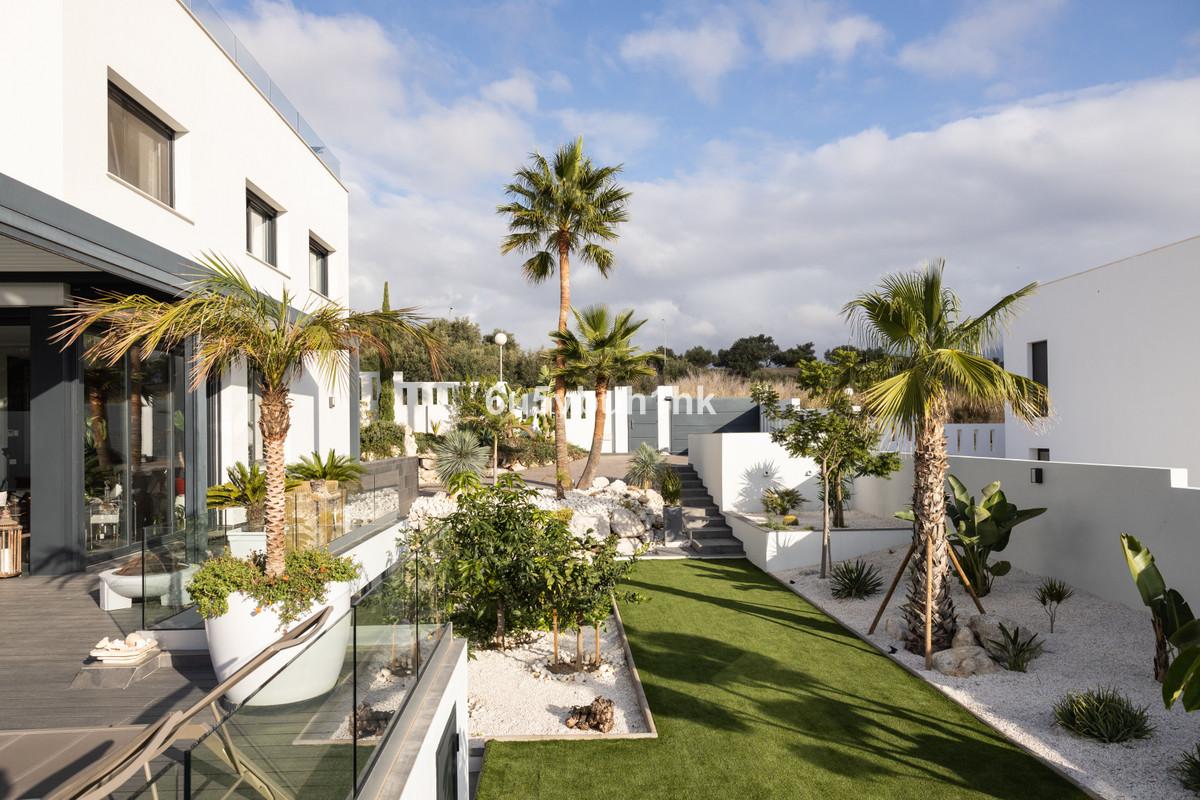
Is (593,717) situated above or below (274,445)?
below

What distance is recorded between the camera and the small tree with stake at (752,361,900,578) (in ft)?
40.5

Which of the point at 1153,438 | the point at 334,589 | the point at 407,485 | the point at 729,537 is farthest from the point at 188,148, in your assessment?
the point at 1153,438

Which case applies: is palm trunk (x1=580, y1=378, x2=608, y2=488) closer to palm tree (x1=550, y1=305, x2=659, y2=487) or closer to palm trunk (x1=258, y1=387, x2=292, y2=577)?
palm tree (x1=550, y1=305, x2=659, y2=487)

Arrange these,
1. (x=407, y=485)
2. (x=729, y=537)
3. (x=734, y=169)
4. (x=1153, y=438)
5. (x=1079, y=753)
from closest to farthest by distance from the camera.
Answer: (x=1079, y=753) < (x=1153, y=438) < (x=407, y=485) < (x=729, y=537) < (x=734, y=169)

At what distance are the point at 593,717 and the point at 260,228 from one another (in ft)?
33.0

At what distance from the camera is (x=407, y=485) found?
49.0ft

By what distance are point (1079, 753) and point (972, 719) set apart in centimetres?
95

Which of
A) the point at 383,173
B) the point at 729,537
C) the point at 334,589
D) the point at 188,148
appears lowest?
the point at 729,537

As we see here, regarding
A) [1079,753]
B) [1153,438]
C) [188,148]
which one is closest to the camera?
[1079,753]

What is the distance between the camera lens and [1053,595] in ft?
30.6

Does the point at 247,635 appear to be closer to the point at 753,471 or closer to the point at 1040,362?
the point at 753,471

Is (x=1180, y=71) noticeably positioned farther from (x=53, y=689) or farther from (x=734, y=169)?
(x=53, y=689)

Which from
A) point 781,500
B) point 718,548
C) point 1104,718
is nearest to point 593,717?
point 1104,718

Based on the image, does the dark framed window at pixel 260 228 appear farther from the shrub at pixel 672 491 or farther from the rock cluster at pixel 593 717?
the shrub at pixel 672 491
